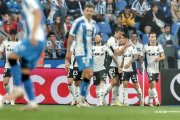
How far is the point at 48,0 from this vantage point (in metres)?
27.7

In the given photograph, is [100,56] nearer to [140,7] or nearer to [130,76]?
[130,76]

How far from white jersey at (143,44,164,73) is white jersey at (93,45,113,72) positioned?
4.04 feet

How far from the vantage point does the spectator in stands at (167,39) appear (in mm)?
25484

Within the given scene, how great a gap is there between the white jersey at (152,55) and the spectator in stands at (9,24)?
5.38m

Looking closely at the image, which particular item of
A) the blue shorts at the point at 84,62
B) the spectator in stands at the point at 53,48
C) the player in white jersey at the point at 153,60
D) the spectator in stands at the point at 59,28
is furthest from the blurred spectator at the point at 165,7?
the blue shorts at the point at 84,62

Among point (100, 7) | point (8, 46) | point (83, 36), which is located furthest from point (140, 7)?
point (83, 36)

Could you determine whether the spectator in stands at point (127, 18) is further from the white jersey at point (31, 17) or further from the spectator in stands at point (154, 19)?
the white jersey at point (31, 17)

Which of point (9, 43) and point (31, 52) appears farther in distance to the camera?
point (9, 43)

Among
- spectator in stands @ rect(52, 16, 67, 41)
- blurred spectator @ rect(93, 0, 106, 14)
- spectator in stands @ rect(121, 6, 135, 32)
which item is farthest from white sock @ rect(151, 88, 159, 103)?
blurred spectator @ rect(93, 0, 106, 14)

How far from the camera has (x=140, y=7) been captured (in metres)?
28.1

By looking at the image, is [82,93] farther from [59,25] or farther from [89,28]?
[59,25]

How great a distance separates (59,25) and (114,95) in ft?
17.6

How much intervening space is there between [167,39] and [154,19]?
1881 millimetres

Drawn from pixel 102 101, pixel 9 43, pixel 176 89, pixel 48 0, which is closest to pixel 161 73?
pixel 176 89
